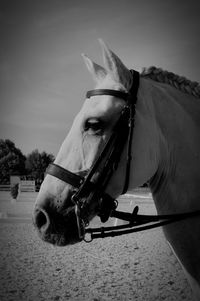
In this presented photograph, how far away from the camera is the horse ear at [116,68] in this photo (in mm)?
2039

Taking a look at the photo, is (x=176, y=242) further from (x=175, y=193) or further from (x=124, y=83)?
(x=124, y=83)

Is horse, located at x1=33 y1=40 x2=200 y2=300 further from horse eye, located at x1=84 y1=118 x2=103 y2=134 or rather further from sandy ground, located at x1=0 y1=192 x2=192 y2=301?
sandy ground, located at x1=0 y1=192 x2=192 y2=301

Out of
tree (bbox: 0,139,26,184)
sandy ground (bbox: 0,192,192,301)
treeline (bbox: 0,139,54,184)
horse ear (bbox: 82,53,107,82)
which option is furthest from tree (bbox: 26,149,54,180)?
horse ear (bbox: 82,53,107,82)

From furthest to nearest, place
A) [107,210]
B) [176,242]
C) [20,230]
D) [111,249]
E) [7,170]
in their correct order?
[7,170], [20,230], [111,249], [176,242], [107,210]

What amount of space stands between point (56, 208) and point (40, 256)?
6016 mm

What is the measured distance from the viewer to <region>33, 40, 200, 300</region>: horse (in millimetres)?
1906

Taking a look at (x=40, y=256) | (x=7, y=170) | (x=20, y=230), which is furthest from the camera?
(x=7, y=170)

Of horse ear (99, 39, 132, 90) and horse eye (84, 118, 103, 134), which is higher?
horse ear (99, 39, 132, 90)

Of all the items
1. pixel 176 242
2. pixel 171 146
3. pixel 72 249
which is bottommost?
pixel 72 249

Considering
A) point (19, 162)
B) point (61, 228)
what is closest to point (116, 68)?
point (61, 228)

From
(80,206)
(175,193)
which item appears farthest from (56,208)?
(175,193)

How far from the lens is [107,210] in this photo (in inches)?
79.2

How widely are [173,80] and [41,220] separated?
1.87 m

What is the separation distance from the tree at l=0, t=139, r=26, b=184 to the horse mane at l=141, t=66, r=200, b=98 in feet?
243
